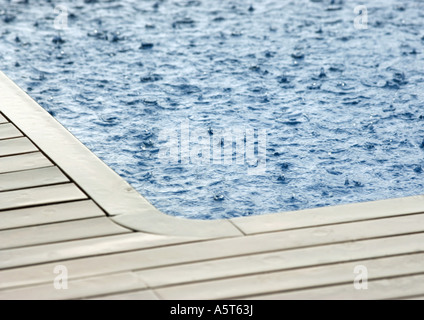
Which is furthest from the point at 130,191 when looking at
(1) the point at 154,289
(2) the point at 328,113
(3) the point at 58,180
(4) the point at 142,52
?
(4) the point at 142,52

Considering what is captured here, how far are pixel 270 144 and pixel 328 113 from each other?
0.43 metres

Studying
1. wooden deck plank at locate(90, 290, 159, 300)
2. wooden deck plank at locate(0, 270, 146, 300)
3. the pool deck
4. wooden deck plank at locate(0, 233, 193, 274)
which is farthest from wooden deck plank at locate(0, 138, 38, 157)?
Answer: wooden deck plank at locate(90, 290, 159, 300)

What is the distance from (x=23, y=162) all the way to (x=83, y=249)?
57 cm

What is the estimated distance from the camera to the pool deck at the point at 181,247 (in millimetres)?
1689

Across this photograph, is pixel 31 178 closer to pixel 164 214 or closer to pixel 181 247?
pixel 164 214

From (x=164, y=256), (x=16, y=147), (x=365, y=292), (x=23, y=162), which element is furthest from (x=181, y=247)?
(x=16, y=147)

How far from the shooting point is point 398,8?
480cm

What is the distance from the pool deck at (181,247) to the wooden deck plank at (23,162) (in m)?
0.02

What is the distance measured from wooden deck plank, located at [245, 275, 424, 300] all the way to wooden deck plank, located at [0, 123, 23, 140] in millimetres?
1194

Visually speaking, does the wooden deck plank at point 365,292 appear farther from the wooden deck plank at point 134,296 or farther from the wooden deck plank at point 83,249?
the wooden deck plank at point 83,249

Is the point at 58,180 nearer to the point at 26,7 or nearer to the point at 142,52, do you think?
the point at 142,52

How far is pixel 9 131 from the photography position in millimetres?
2561

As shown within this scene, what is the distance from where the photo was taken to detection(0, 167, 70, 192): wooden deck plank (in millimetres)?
2176

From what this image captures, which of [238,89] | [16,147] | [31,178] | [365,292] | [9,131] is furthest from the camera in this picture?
[238,89]
